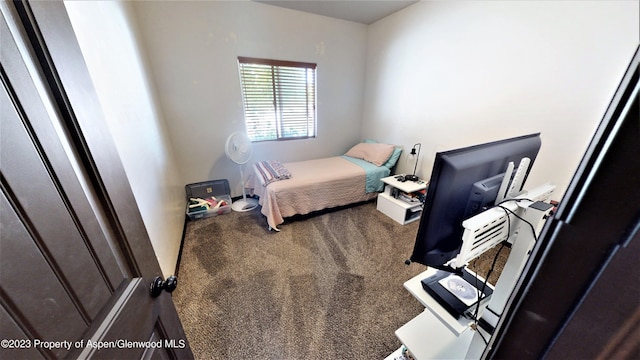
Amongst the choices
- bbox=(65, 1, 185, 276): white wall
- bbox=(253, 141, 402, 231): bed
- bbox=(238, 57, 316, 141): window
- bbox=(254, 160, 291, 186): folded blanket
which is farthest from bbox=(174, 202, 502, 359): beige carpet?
bbox=(238, 57, 316, 141): window

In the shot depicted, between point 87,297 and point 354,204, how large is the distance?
2.85 meters

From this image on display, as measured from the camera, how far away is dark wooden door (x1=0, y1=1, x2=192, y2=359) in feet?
1.23

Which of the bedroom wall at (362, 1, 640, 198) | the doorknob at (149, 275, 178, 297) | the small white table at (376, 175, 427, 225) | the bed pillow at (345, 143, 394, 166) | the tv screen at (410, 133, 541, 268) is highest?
the bedroom wall at (362, 1, 640, 198)

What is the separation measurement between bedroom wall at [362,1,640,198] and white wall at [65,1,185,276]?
255 cm

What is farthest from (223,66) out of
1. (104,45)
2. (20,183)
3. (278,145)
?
(20,183)

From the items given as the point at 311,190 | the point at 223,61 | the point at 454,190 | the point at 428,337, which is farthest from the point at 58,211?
the point at 223,61

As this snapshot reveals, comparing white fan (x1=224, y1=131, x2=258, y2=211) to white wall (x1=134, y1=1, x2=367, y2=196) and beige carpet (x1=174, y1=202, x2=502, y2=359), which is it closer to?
white wall (x1=134, y1=1, x2=367, y2=196)

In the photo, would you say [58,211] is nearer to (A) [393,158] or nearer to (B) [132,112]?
(B) [132,112]

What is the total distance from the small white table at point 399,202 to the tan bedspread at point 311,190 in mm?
283

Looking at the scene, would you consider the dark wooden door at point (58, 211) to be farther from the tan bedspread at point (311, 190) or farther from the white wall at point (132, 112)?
the tan bedspread at point (311, 190)

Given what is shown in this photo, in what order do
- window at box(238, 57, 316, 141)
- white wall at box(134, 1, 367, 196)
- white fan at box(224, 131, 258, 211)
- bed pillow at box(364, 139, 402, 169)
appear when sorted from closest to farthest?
1. white wall at box(134, 1, 367, 196)
2. white fan at box(224, 131, 258, 211)
3. window at box(238, 57, 316, 141)
4. bed pillow at box(364, 139, 402, 169)

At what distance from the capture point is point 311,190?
2.71 metres

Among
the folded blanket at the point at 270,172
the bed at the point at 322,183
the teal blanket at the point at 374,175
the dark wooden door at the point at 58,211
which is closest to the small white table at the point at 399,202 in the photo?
the teal blanket at the point at 374,175

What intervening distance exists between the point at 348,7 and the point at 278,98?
1479 mm
